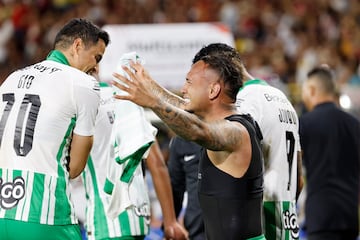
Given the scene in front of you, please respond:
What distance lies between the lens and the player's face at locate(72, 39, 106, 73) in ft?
20.5

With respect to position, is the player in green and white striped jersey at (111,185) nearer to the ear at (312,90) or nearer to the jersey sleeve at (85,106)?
the jersey sleeve at (85,106)

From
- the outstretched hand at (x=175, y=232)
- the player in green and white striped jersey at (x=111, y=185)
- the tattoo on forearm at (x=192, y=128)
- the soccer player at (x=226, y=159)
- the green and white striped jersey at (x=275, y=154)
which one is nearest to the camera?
the tattoo on forearm at (x=192, y=128)

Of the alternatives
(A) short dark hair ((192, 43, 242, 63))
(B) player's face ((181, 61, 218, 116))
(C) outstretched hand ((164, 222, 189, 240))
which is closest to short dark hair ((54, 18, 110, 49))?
(A) short dark hair ((192, 43, 242, 63))

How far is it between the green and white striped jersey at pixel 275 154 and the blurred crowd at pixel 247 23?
9627 mm

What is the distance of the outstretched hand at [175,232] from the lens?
717 centimetres

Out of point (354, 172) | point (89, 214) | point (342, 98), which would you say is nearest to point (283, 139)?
point (89, 214)

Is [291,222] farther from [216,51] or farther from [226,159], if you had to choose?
[216,51]

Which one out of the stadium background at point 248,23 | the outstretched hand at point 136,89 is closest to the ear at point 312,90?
the outstretched hand at point 136,89

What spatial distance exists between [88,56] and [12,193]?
3.74 ft

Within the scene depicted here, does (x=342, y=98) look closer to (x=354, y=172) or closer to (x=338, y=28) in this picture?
(x=354, y=172)

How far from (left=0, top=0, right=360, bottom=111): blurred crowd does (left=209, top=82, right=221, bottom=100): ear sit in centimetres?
1065

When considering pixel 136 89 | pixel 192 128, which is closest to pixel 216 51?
pixel 192 128

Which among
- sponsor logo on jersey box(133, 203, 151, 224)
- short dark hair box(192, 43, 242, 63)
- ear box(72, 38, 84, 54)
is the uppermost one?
ear box(72, 38, 84, 54)

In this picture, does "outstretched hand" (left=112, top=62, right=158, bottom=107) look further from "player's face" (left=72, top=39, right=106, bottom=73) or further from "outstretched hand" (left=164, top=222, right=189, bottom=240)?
"outstretched hand" (left=164, top=222, right=189, bottom=240)
